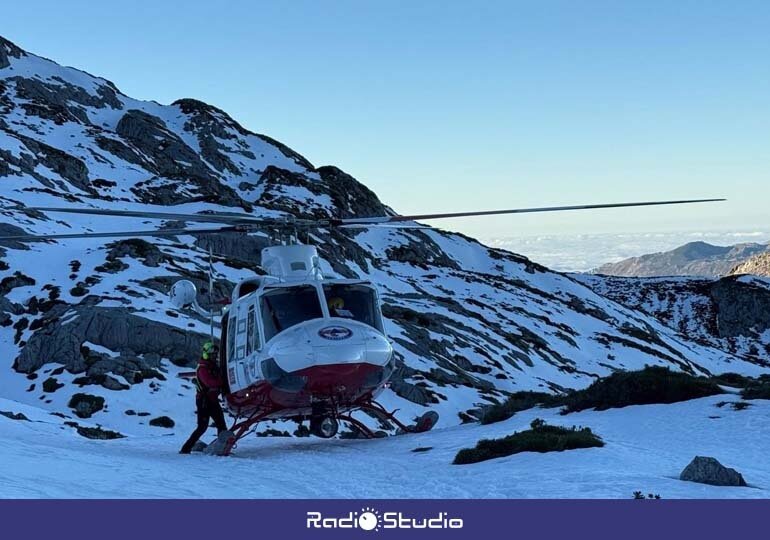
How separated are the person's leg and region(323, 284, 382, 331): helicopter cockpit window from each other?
13.5 feet

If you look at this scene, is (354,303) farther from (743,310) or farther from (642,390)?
(743,310)

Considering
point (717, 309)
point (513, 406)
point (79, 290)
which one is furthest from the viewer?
point (717, 309)

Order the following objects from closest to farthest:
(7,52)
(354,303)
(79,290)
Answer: (354,303) → (79,290) → (7,52)

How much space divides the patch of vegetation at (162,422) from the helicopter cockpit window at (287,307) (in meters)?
15.6

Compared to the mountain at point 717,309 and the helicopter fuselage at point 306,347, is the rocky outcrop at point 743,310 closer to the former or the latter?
the mountain at point 717,309

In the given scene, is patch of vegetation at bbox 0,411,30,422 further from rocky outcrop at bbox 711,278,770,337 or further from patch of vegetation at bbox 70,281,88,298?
rocky outcrop at bbox 711,278,770,337

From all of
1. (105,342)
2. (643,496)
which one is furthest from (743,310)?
(643,496)

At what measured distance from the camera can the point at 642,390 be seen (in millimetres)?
20562

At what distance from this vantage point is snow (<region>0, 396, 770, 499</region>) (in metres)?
10.2

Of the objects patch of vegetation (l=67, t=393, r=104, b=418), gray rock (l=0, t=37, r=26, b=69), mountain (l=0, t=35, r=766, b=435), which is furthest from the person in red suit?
gray rock (l=0, t=37, r=26, b=69)

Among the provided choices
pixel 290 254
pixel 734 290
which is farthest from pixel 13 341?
pixel 734 290

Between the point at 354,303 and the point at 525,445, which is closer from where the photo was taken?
the point at 525,445

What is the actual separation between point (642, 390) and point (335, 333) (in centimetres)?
951

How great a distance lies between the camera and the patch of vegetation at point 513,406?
21136 millimetres
